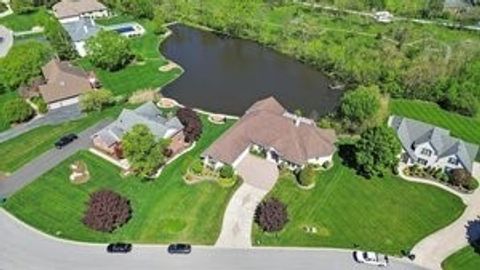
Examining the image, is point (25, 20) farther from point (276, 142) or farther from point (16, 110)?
point (276, 142)

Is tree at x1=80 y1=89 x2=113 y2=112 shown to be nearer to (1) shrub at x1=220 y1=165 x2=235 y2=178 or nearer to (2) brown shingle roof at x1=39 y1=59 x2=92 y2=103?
(2) brown shingle roof at x1=39 y1=59 x2=92 y2=103

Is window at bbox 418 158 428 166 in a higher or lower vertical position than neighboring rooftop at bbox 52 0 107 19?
lower

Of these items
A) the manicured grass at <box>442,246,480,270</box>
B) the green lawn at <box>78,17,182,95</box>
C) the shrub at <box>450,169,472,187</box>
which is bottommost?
the manicured grass at <box>442,246,480,270</box>

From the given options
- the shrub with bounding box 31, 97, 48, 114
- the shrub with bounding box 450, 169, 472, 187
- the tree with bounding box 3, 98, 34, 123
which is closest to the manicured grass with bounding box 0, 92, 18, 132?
the tree with bounding box 3, 98, 34, 123

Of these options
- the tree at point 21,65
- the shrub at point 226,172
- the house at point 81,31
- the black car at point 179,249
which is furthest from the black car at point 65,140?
the house at point 81,31

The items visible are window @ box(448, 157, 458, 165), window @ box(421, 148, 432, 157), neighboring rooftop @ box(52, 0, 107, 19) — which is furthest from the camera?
neighboring rooftop @ box(52, 0, 107, 19)

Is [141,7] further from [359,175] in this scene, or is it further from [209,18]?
[359,175]

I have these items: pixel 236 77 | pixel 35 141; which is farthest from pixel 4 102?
pixel 236 77
